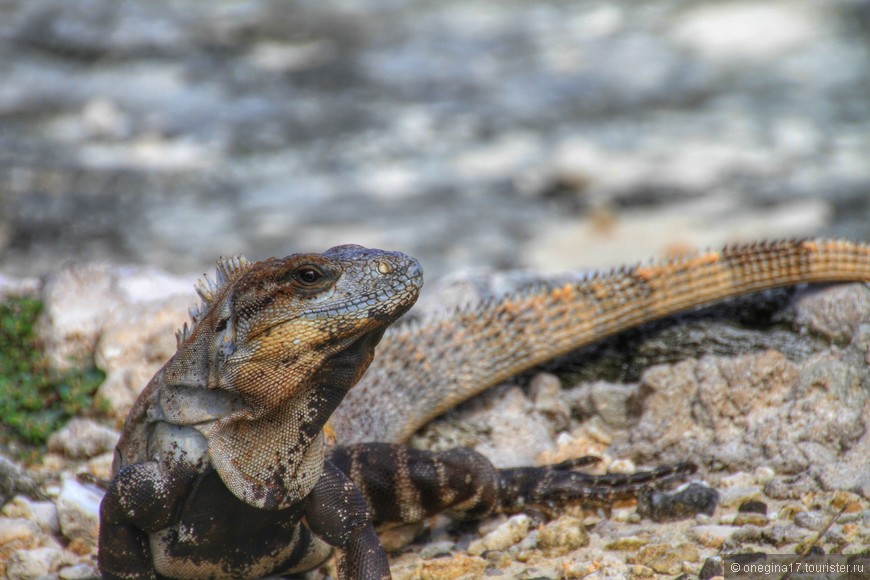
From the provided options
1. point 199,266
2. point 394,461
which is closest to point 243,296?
point 394,461

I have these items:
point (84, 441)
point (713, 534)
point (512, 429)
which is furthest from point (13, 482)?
point (713, 534)

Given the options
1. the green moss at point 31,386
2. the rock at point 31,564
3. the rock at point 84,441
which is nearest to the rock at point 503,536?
the rock at point 31,564

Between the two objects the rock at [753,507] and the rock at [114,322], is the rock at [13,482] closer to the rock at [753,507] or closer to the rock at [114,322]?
the rock at [114,322]

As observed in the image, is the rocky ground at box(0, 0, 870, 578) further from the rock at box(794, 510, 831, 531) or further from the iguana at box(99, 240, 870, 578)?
the iguana at box(99, 240, 870, 578)

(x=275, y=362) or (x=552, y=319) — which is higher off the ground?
(x=552, y=319)

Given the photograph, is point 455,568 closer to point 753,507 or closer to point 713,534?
point 713,534
